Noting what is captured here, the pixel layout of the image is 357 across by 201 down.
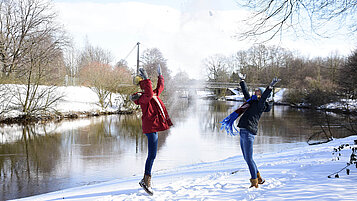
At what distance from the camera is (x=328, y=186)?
4207 mm

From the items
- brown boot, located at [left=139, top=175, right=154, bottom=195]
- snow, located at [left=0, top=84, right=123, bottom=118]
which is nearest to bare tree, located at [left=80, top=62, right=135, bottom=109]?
snow, located at [left=0, top=84, right=123, bottom=118]

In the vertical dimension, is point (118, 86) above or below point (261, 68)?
below

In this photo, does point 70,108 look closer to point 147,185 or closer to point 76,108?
point 76,108

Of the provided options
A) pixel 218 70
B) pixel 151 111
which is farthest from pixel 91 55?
pixel 151 111

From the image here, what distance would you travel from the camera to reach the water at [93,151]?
827 centimetres

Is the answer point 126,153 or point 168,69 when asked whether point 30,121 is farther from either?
point 168,69

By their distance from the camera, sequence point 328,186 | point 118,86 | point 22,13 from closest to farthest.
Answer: point 328,186 < point 22,13 < point 118,86

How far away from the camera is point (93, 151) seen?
1199cm

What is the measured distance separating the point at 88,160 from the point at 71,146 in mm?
3078

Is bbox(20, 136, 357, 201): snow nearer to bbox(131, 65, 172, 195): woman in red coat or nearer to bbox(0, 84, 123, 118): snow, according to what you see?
bbox(131, 65, 172, 195): woman in red coat

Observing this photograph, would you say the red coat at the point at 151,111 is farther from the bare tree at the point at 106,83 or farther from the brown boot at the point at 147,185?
the bare tree at the point at 106,83

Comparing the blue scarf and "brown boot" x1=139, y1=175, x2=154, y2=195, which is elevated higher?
the blue scarf

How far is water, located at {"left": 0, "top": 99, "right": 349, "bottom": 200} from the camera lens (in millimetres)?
8273

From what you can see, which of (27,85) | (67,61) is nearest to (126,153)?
(27,85)
